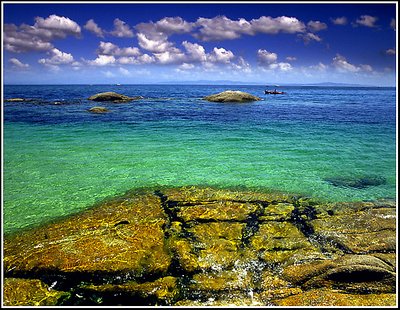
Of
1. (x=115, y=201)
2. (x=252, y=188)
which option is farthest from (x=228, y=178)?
(x=115, y=201)

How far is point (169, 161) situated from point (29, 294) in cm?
1075

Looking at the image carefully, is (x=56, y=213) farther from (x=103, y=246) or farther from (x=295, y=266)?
(x=295, y=266)

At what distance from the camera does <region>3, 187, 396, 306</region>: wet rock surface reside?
19.8 feet

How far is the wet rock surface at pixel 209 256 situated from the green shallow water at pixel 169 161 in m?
1.64

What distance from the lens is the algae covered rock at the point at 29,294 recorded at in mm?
5945

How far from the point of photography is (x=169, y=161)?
16.4 m

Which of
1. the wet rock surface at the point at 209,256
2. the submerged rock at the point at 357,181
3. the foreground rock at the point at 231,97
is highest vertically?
the foreground rock at the point at 231,97

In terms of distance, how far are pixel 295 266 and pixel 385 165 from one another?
39.2ft

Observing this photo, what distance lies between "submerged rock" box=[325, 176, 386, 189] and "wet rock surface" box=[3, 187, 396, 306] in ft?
7.68

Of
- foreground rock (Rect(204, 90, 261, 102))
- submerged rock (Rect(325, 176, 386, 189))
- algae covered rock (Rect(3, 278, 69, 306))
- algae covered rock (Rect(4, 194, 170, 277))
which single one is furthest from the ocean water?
foreground rock (Rect(204, 90, 261, 102))

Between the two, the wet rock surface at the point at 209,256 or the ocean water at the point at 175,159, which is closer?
the wet rock surface at the point at 209,256

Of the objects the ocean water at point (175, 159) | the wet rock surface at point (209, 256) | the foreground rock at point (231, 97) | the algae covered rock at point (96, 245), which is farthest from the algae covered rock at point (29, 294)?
the foreground rock at point (231, 97)

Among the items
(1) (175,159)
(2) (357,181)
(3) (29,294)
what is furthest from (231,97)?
(3) (29,294)

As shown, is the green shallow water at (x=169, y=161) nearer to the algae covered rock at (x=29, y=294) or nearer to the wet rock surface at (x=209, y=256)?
the wet rock surface at (x=209, y=256)
